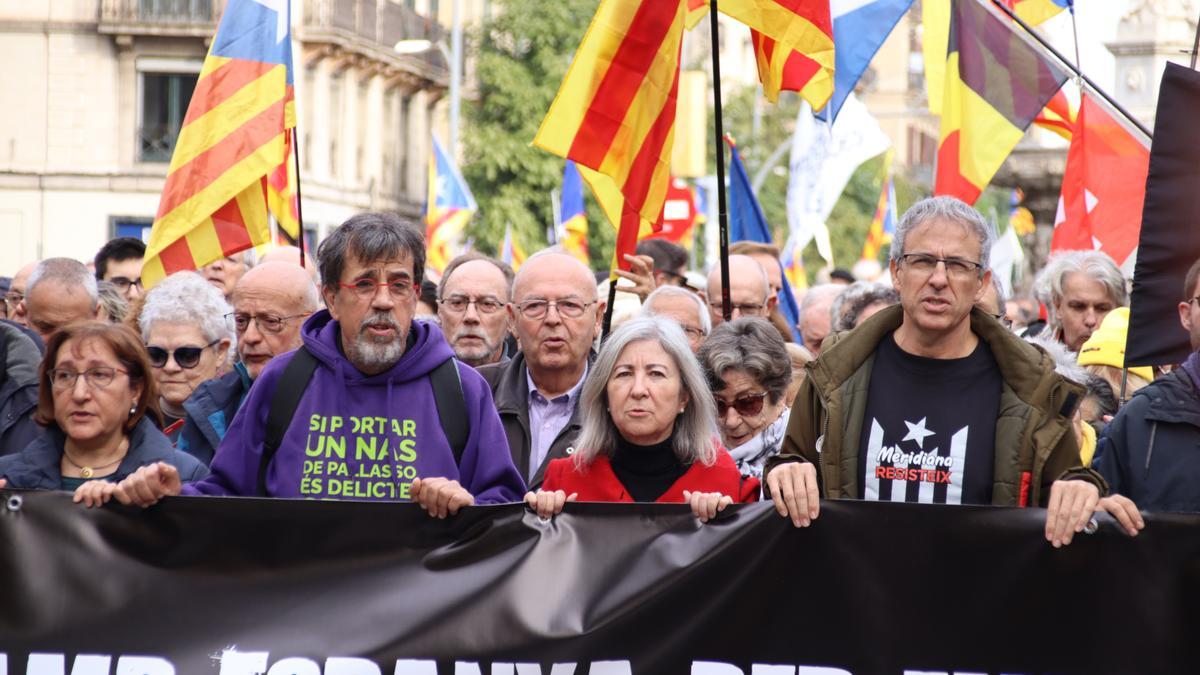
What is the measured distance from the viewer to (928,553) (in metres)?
4.76

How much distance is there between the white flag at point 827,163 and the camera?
13.4 metres

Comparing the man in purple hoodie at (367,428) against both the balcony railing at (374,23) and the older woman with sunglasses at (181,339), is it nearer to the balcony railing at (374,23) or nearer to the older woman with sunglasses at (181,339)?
the older woman with sunglasses at (181,339)

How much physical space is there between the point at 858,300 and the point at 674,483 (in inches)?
121

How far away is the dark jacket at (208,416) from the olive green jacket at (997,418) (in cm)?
213

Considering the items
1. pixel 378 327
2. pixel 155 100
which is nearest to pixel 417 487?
pixel 378 327

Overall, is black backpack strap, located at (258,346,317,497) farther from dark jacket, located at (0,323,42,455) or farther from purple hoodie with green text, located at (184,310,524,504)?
dark jacket, located at (0,323,42,455)

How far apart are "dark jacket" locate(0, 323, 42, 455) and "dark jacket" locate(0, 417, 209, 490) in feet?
2.71

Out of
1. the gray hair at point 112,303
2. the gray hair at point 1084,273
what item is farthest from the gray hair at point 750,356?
the gray hair at point 112,303

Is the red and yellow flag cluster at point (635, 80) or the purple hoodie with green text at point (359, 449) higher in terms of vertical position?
the red and yellow flag cluster at point (635, 80)

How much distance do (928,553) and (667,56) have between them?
2823 mm

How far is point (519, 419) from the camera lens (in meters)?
6.23

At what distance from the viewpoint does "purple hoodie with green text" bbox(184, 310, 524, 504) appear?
17.0 ft

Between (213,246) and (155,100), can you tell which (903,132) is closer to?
(155,100)

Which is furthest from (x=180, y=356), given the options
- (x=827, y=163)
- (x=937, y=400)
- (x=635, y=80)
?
(x=827, y=163)
